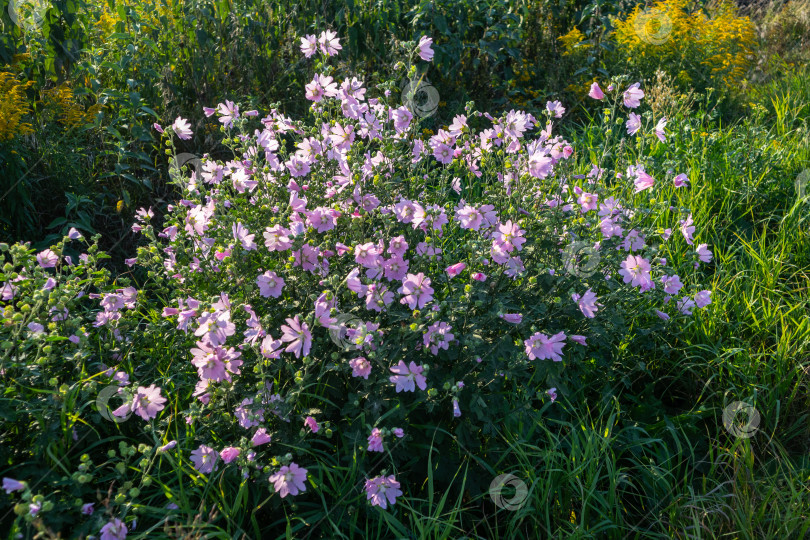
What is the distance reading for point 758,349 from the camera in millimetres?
2678

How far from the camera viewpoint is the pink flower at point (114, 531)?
1.54m

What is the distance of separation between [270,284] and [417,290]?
0.44 meters

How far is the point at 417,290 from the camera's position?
192 cm

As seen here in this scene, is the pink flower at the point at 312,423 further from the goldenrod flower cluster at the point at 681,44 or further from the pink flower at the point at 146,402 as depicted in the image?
the goldenrod flower cluster at the point at 681,44

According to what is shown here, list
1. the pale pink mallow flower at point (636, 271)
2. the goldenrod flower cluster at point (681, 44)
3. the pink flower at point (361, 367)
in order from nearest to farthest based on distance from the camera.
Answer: the pink flower at point (361, 367) → the pale pink mallow flower at point (636, 271) → the goldenrod flower cluster at point (681, 44)

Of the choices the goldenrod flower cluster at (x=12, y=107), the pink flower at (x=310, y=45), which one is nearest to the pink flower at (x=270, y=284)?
the pink flower at (x=310, y=45)

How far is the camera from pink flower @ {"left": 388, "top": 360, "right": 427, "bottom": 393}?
1819 millimetres

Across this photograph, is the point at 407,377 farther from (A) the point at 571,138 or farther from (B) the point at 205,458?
(A) the point at 571,138

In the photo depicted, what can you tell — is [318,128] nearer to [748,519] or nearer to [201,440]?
[201,440]

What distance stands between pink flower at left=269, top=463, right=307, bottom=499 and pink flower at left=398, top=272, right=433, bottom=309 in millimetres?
549

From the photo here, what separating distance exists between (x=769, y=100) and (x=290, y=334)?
4.93m

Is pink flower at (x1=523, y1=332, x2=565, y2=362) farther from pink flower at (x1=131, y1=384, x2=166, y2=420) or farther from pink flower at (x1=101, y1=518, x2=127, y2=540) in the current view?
pink flower at (x1=101, y1=518, x2=127, y2=540)

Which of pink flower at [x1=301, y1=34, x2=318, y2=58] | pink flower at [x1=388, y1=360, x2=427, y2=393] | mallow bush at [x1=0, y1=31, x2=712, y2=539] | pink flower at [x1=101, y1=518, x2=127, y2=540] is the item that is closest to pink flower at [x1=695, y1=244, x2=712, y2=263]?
mallow bush at [x1=0, y1=31, x2=712, y2=539]

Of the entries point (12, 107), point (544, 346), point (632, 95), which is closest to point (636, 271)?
point (544, 346)
